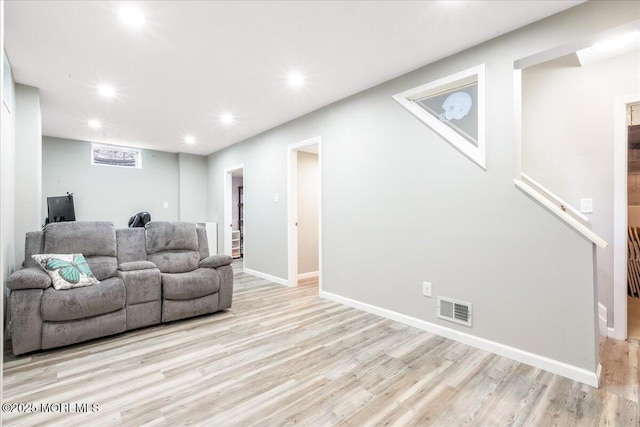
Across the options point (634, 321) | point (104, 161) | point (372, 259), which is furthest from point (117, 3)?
point (634, 321)

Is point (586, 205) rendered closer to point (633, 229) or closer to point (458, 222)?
point (458, 222)

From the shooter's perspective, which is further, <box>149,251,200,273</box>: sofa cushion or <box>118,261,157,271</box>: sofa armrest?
<box>149,251,200,273</box>: sofa cushion

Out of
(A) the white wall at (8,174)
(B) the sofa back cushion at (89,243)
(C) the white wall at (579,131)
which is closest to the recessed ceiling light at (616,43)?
(C) the white wall at (579,131)

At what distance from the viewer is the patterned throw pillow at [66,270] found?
263 cm

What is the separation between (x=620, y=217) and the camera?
2709 millimetres

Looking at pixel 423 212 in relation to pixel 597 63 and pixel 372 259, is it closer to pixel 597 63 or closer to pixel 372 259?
pixel 372 259

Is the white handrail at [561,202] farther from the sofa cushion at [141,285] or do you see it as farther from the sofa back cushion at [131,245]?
the sofa back cushion at [131,245]

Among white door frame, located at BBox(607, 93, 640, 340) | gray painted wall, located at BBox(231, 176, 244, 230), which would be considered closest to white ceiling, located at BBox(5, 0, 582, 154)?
white door frame, located at BBox(607, 93, 640, 340)

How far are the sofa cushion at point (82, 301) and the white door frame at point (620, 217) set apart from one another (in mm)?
4377

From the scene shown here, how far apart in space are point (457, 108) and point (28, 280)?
12.5 feet

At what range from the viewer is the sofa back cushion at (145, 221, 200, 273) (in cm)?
348

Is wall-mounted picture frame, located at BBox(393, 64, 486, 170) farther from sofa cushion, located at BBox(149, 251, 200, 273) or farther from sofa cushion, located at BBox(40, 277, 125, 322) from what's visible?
sofa cushion, located at BBox(40, 277, 125, 322)

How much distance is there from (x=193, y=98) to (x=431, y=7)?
2.78 m

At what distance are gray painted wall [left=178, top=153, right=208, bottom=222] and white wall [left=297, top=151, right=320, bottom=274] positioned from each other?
2.87 metres
